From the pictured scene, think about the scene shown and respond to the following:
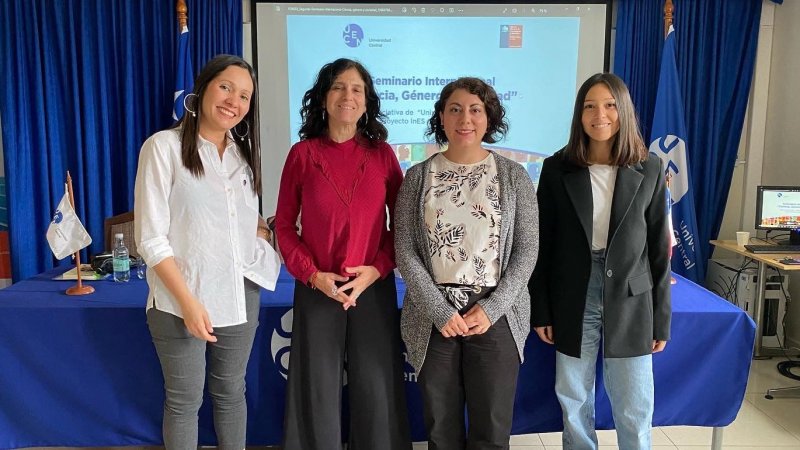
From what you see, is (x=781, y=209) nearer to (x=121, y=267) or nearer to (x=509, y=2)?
(x=509, y=2)

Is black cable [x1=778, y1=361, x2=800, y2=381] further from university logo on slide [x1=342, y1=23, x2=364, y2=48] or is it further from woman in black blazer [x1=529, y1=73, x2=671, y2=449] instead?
university logo on slide [x1=342, y1=23, x2=364, y2=48]

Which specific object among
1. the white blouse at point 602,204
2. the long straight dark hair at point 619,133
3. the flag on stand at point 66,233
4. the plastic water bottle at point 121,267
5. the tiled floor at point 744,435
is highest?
the long straight dark hair at point 619,133

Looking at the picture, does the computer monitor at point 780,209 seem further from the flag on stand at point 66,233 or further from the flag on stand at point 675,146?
the flag on stand at point 66,233

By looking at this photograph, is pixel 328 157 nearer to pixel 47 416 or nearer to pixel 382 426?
pixel 382 426

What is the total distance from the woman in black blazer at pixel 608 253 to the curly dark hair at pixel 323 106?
555 mm

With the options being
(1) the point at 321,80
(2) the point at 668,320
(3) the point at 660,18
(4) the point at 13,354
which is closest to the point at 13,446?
(4) the point at 13,354

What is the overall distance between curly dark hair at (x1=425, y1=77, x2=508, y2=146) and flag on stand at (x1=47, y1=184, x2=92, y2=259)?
1.36 m

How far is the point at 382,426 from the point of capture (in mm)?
1693

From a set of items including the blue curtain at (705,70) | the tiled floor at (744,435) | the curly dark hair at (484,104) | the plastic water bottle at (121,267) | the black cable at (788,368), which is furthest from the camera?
the blue curtain at (705,70)

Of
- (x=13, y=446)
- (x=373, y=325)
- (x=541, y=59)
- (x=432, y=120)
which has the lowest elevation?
(x=13, y=446)

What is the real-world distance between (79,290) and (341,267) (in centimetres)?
111

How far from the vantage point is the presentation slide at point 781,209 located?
3215mm

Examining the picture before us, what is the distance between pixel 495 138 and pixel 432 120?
0.21m

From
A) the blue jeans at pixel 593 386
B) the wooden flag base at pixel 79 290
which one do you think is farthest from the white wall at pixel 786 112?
the wooden flag base at pixel 79 290
